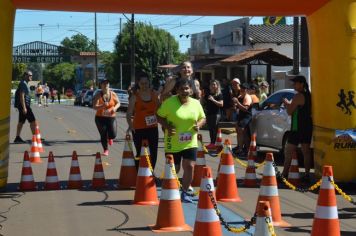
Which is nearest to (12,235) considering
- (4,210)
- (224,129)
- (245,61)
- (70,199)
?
(4,210)

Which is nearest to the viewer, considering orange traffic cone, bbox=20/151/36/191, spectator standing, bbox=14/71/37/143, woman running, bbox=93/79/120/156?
orange traffic cone, bbox=20/151/36/191

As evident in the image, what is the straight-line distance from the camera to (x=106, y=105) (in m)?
15.2

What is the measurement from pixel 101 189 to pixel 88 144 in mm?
8846

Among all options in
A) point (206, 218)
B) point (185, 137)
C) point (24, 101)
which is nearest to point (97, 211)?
point (185, 137)

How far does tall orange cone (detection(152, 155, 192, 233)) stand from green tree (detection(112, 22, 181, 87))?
6812 centimetres

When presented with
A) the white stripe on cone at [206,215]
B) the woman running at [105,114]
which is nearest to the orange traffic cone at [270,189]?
the white stripe on cone at [206,215]

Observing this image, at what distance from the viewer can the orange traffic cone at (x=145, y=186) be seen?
900cm

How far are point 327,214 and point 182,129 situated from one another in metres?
3.09

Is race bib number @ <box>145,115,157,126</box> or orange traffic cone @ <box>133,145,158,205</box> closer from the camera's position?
orange traffic cone @ <box>133,145,158,205</box>

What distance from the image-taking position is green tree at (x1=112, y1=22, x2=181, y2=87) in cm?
8012

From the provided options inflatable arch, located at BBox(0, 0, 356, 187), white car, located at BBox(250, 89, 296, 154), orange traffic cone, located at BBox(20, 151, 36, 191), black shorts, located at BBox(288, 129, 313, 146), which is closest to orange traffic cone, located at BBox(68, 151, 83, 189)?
orange traffic cone, located at BBox(20, 151, 36, 191)

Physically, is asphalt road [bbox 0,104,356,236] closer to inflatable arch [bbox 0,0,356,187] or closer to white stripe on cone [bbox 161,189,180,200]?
white stripe on cone [bbox 161,189,180,200]

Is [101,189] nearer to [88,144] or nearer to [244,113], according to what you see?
[244,113]

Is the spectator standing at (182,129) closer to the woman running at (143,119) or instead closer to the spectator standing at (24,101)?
the woman running at (143,119)
